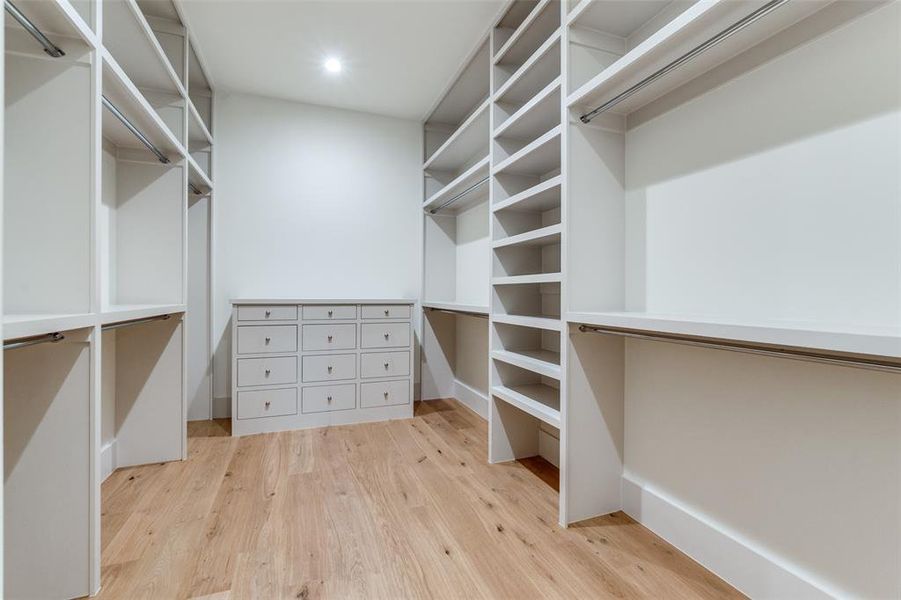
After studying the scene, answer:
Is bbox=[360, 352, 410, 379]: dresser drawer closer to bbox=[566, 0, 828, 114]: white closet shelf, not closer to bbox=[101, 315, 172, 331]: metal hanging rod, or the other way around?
bbox=[101, 315, 172, 331]: metal hanging rod

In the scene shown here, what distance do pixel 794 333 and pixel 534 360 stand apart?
1166 mm

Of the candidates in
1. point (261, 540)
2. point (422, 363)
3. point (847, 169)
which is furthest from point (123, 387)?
point (847, 169)

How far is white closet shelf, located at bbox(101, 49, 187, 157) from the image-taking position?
1472 mm

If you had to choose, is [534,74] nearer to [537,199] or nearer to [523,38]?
[523,38]

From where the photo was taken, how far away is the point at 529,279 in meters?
1.98

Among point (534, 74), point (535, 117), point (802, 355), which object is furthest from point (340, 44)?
point (802, 355)

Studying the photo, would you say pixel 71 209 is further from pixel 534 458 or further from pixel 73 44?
pixel 534 458

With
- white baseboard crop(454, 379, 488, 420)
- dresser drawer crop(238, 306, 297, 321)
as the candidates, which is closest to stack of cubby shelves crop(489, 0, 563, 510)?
white baseboard crop(454, 379, 488, 420)

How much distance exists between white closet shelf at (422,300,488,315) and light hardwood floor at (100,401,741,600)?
2.80ft

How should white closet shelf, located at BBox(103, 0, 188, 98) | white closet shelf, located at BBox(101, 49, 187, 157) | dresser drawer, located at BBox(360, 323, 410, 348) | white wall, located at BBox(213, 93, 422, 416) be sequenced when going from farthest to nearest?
white wall, located at BBox(213, 93, 422, 416) → dresser drawer, located at BBox(360, 323, 410, 348) → white closet shelf, located at BBox(103, 0, 188, 98) → white closet shelf, located at BBox(101, 49, 187, 157)

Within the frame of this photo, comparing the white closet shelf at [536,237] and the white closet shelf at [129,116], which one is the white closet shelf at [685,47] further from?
the white closet shelf at [129,116]

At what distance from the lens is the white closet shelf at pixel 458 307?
2.49 m

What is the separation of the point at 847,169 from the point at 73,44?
2.26 metres

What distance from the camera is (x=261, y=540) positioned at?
1.60 metres
